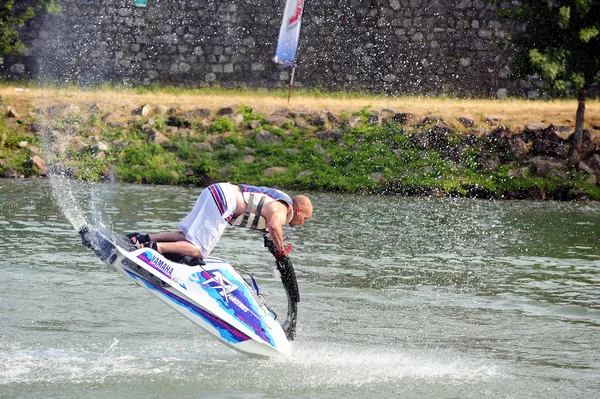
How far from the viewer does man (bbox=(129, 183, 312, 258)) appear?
10281 mm

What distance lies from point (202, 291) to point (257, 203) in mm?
948

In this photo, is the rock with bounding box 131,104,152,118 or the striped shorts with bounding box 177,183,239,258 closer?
the striped shorts with bounding box 177,183,239,258

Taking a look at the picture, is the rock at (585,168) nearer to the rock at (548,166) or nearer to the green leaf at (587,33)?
the rock at (548,166)

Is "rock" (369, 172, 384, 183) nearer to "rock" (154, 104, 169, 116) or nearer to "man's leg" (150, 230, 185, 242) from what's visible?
"rock" (154, 104, 169, 116)

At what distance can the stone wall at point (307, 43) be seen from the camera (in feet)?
98.8

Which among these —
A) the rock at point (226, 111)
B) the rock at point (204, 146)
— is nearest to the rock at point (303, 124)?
the rock at point (226, 111)

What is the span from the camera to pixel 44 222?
1752cm

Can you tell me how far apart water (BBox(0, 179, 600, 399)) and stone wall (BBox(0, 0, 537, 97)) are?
35.0ft

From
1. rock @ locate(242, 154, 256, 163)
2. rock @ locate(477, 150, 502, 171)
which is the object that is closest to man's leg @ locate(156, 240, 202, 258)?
rock @ locate(242, 154, 256, 163)

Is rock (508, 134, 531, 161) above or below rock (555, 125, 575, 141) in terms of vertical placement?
below

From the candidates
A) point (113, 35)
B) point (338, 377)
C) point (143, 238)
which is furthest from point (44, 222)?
point (113, 35)

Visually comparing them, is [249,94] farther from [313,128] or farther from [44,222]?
[44,222]

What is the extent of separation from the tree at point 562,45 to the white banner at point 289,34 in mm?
5330

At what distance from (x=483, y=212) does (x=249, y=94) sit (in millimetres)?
10169
